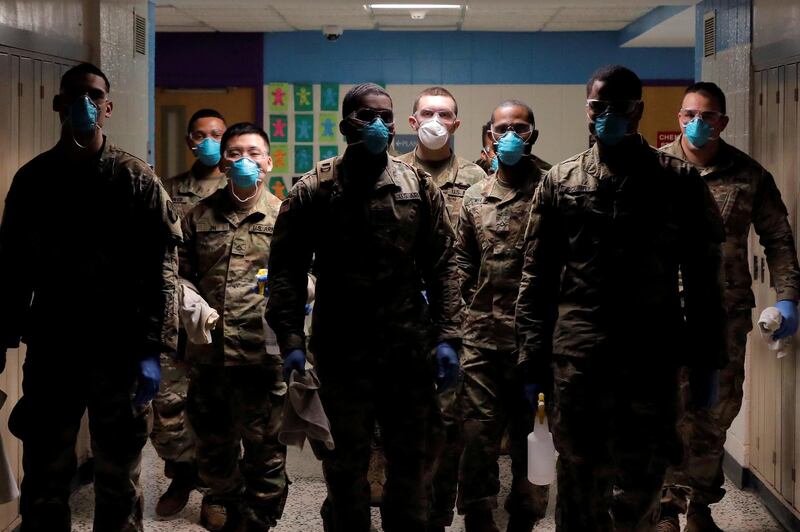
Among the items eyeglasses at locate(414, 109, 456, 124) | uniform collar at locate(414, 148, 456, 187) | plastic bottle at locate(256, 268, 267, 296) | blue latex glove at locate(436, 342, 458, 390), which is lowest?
blue latex glove at locate(436, 342, 458, 390)

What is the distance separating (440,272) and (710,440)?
1.53m

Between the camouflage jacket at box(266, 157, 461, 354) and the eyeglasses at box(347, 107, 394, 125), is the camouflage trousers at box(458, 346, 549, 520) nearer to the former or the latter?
the camouflage jacket at box(266, 157, 461, 354)

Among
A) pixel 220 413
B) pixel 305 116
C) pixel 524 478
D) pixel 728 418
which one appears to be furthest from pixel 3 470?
pixel 305 116

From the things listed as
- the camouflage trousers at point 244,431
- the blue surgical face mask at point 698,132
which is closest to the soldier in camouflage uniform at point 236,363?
the camouflage trousers at point 244,431

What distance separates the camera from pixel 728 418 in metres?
4.14

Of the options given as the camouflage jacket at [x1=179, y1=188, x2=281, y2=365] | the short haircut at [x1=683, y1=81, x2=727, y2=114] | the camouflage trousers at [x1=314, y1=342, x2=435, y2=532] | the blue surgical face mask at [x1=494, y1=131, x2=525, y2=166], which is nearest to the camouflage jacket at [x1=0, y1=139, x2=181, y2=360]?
the camouflage trousers at [x1=314, y1=342, x2=435, y2=532]

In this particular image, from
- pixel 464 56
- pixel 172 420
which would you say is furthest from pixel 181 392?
pixel 464 56

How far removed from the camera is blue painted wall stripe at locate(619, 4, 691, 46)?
780 cm

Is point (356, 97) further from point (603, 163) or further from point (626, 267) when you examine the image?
point (626, 267)

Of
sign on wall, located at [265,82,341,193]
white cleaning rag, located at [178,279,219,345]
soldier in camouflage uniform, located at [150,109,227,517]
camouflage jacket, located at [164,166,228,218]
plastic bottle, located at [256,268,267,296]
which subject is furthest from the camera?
sign on wall, located at [265,82,341,193]

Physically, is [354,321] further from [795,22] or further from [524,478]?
[795,22]

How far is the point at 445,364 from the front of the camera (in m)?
3.24

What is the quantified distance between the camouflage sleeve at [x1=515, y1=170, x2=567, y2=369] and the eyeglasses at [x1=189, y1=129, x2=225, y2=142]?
86.3 inches

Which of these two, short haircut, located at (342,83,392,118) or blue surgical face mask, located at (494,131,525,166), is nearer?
short haircut, located at (342,83,392,118)
